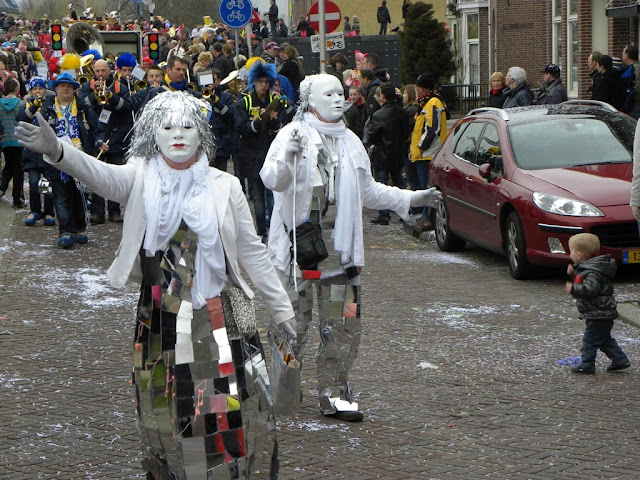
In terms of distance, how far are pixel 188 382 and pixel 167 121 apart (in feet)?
3.58

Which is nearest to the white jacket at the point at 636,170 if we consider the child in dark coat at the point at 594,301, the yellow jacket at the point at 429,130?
the child in dark coat at the point at 594,301

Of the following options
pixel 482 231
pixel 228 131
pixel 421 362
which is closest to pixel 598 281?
pixel 421 362

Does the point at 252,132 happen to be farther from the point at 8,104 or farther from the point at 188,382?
the point at 188,382

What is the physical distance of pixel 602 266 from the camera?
7.61m

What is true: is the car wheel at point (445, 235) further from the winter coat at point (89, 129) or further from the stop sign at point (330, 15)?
the stop sign at point (330, 15)

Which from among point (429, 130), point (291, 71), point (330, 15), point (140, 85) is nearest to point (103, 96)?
point (140, 85)

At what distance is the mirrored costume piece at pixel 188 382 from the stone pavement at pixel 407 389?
3.32ft

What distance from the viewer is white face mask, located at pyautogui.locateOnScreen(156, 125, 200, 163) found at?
4852 mm

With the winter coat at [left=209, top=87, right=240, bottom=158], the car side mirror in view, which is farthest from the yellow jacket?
the car side mirror

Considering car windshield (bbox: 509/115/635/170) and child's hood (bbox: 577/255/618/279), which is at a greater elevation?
car windshield (bbox: 509/115/635/170)

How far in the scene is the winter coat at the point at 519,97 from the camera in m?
15.8

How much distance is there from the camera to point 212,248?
15.6 feet

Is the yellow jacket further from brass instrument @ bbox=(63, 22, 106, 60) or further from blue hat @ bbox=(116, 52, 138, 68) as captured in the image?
brass instrument @ bbox=(63, 22, 106, 60)

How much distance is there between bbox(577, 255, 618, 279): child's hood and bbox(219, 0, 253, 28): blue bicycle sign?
14693 mm
